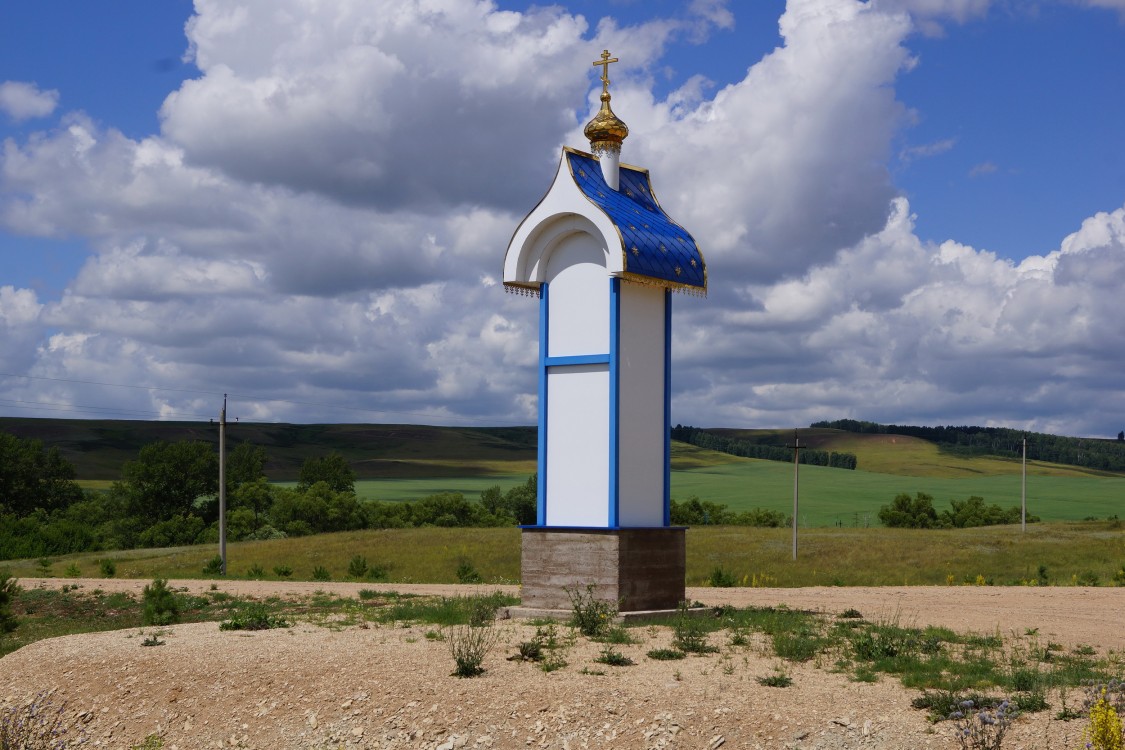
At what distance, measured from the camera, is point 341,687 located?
1302 cm

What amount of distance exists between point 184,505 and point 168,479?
7.57 ft

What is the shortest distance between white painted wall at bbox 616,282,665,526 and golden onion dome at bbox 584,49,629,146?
3.03m

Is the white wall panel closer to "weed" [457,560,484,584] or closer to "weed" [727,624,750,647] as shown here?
"weed" [727,624,750,647]

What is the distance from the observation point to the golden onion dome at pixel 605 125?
64.8 ft

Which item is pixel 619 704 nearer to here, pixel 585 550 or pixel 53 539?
pixel 585 550

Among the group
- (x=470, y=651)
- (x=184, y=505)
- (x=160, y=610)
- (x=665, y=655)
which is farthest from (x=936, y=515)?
(x=470, y=651)

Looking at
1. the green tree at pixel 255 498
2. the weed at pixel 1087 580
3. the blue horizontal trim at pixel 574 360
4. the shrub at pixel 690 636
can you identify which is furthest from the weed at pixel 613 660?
the green tree at pixel 255 498

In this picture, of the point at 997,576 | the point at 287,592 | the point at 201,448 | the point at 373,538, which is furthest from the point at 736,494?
the point at 287,592

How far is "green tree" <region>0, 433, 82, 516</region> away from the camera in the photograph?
83.9m

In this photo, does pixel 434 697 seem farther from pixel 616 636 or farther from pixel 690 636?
pixel 690 636

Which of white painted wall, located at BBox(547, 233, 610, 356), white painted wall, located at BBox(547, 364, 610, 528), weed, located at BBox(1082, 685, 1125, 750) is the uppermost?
white painted wall, located at BBox(547, 233, 610, 356)

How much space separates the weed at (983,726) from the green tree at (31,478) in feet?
272

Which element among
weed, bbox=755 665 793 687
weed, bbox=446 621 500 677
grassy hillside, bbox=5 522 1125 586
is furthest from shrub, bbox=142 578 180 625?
grassy hillside, bbox=5 522 1125 586

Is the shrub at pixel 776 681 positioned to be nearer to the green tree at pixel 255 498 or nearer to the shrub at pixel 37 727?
the shrub at pixel 37 727
